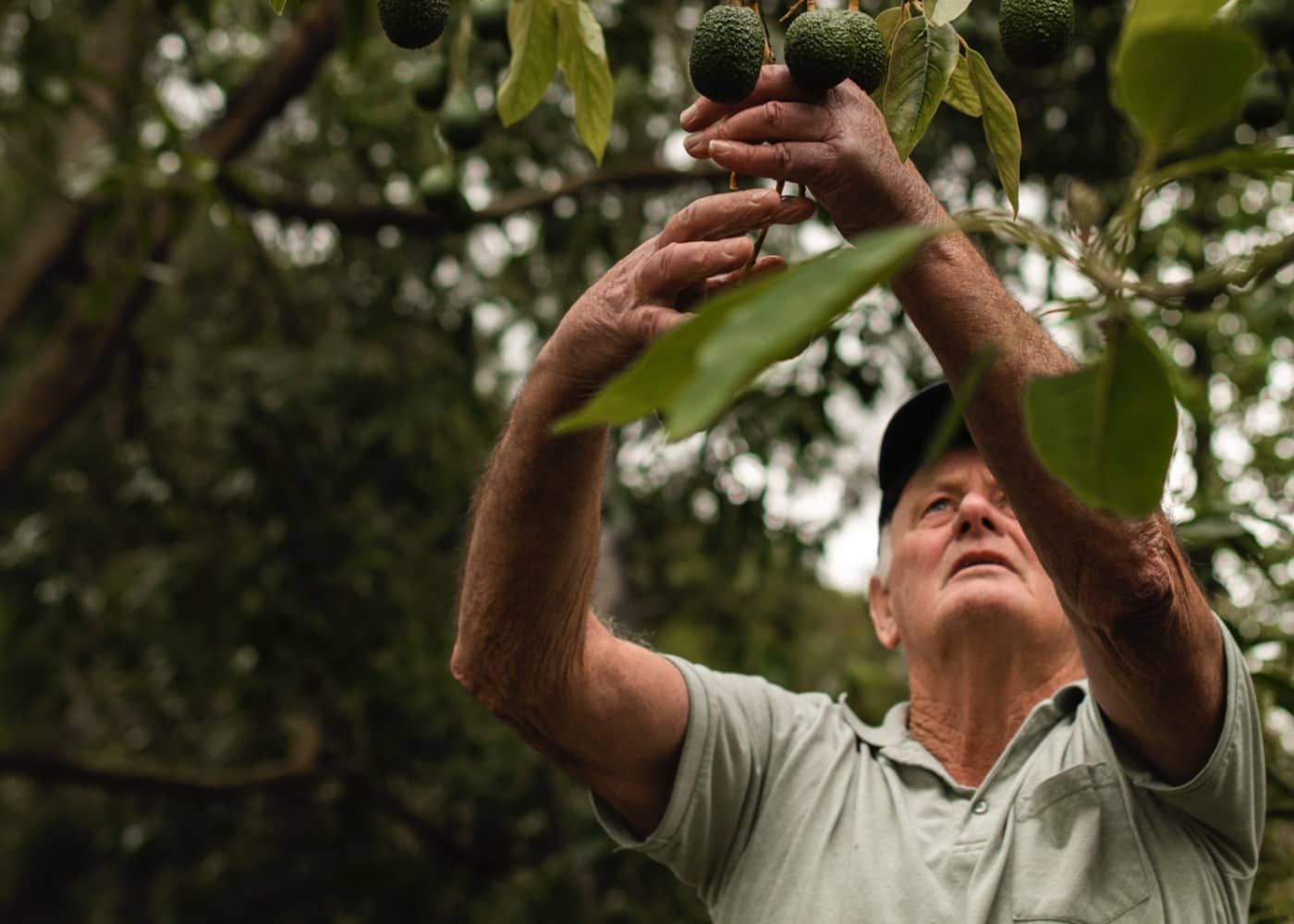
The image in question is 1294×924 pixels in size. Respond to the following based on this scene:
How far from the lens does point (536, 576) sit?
6.13ft

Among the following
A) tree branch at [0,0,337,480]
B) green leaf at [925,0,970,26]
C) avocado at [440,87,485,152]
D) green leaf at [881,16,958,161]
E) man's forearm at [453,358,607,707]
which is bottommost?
tree branch at [0,0,337,480]

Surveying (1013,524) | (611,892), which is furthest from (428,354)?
(1013,524)

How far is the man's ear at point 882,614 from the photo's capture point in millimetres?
2496

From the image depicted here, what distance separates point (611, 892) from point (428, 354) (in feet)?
7.31

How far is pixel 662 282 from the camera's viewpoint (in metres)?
1.45

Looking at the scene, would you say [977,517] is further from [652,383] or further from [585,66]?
[652,383]

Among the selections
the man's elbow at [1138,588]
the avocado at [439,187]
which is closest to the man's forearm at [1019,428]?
the man's elbow at [1138,588]

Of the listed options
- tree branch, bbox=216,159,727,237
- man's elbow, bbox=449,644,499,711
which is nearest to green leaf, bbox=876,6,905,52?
man's elbow, bbox=449,644,499,711

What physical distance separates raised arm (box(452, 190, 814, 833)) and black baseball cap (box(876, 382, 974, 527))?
0.57 metres

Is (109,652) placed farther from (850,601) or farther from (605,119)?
(850,601)

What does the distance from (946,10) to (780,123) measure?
0.18 m

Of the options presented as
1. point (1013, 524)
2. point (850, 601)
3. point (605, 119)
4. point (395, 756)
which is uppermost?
point (605, 119)

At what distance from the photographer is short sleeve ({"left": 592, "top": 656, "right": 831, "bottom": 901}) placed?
6.61ft

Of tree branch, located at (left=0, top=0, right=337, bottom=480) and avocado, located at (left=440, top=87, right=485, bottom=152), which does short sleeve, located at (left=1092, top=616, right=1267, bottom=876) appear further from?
tree branch, located at (left=0, top=0, right=337, bottom=480)
